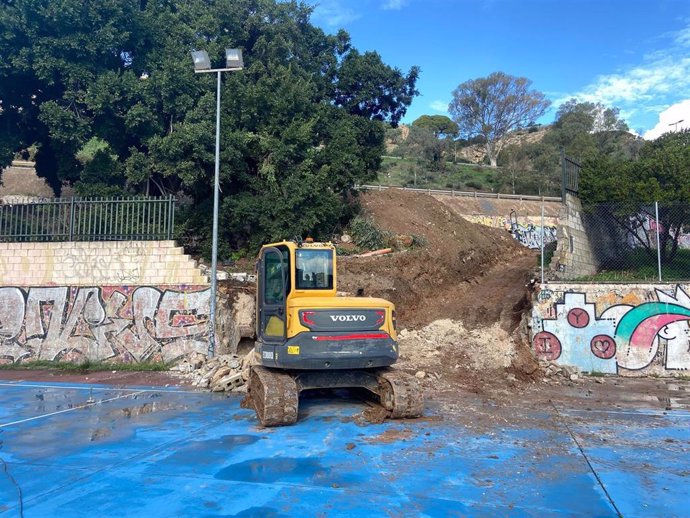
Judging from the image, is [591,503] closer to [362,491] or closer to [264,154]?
[362,491]

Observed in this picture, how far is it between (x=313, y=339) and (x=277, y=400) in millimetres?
1195

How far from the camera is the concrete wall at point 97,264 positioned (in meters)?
16.5

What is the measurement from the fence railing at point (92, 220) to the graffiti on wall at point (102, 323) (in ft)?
5.58

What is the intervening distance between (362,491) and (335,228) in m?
17.5

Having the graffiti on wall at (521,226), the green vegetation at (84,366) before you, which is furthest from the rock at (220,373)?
the graffiti on wall at (521,226)

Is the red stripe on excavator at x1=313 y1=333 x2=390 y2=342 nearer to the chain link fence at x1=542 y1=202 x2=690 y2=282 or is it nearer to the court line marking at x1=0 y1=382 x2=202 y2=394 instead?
the court line marking at x1=0 y1=382 x2=202 y2=394

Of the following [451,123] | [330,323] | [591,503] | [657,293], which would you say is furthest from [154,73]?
[451,123]

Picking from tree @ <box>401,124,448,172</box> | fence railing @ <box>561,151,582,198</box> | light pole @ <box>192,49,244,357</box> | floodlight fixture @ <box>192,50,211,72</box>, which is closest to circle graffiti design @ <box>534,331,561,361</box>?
fence railing @ <box>561,151,582,198</box>

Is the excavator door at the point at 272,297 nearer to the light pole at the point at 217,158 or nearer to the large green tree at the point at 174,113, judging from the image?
the light pole at the point at 217,158

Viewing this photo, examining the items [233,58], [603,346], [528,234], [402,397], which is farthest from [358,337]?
[528,234]

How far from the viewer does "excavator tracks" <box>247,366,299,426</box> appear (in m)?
9.12

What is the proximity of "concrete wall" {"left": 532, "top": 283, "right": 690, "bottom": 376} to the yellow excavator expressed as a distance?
20.2ft

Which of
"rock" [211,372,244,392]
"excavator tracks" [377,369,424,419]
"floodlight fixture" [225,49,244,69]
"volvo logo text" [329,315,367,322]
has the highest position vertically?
"floodlight fixture" [225,49,244,69]

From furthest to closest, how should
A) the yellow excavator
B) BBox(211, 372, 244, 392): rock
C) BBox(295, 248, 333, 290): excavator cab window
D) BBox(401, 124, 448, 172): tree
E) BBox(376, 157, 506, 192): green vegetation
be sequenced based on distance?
BBox(401, 124, 448, 172): tree → BBox(376, 157, 506, 192): green vegetation → BBox(211, 372, 244, 392): rock → BBox(295, 248, 333, 290): excavator cab window → the yellow excavator
